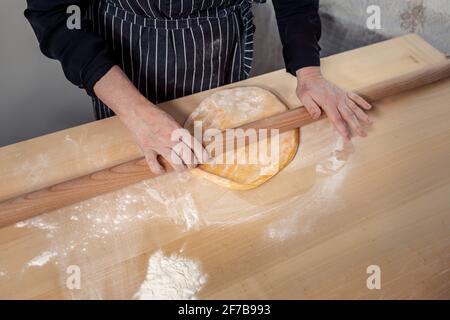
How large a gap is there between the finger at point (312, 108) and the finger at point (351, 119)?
0.20ft

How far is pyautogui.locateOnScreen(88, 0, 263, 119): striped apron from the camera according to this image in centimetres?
105

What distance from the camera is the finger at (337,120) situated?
40.9 inches

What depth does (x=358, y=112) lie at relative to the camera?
107 cm

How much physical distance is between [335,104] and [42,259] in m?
0.79

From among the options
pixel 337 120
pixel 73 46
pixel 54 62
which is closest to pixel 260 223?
pixel 337 120

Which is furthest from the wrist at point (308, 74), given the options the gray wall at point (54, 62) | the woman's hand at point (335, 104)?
the gray wall at point (54, 62)

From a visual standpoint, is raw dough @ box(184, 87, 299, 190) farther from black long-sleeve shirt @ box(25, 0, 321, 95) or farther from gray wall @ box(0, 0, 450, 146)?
gray wall @ box(0, 0, 450, 146)

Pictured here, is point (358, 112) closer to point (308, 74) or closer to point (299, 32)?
point (308, 74)

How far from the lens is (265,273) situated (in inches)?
31.0

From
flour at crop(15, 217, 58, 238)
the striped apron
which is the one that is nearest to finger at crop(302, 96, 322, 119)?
the striped apron

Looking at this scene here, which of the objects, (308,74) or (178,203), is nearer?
(178,203)

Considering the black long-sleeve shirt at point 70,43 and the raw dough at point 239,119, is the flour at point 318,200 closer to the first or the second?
the raw dough at point 239,119

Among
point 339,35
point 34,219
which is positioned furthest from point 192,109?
point 339,35
